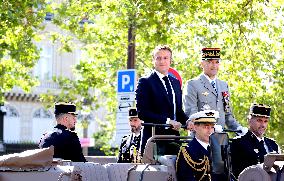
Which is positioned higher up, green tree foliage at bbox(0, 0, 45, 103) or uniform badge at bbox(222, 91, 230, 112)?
green tree foliage at bbox(0, 0, 45, 103)

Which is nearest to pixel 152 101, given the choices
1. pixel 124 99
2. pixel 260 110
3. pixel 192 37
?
pixel 260 110

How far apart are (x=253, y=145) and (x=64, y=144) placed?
8.16 ft

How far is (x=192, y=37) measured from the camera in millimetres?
27578

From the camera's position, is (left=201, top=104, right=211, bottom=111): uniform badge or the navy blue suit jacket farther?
(left=201, top=104, right=211, bottom=111): uniform badge

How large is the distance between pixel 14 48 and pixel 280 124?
7.91 metres

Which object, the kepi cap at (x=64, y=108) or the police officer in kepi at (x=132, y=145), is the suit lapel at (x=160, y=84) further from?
the kepi cap at (x=64, y=108)

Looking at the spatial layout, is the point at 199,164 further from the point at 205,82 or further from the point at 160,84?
the point at 205,82

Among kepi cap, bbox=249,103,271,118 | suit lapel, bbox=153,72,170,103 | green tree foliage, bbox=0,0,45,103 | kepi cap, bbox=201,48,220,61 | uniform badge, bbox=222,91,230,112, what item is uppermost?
green tree foliage, bbox=0,0,45,103

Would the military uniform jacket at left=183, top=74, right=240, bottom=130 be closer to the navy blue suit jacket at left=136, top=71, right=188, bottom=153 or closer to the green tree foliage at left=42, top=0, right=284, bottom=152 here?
the navy blue suit jacket at left=136, top=71, right=188, bottom=153

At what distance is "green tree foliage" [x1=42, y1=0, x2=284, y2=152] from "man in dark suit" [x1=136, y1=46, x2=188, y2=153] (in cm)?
1065

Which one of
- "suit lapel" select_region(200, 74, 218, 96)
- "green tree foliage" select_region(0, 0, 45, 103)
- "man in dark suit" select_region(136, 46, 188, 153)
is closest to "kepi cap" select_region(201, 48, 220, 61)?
"suit lapel" select_region(200, 74, 218, 96)

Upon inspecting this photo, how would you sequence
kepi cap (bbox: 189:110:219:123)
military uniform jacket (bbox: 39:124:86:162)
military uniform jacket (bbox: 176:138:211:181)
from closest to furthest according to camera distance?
military uniform jacket (bbox: 176:138:211:181), kepi cap (bbox: 189:110:219:123), military uniform jacket (bbox: 39:124:86:162)

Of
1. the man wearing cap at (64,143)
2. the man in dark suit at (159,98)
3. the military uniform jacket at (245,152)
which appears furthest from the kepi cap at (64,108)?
the military uniform jacket at (245,152)

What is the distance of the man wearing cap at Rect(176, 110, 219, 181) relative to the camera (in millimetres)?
10805
